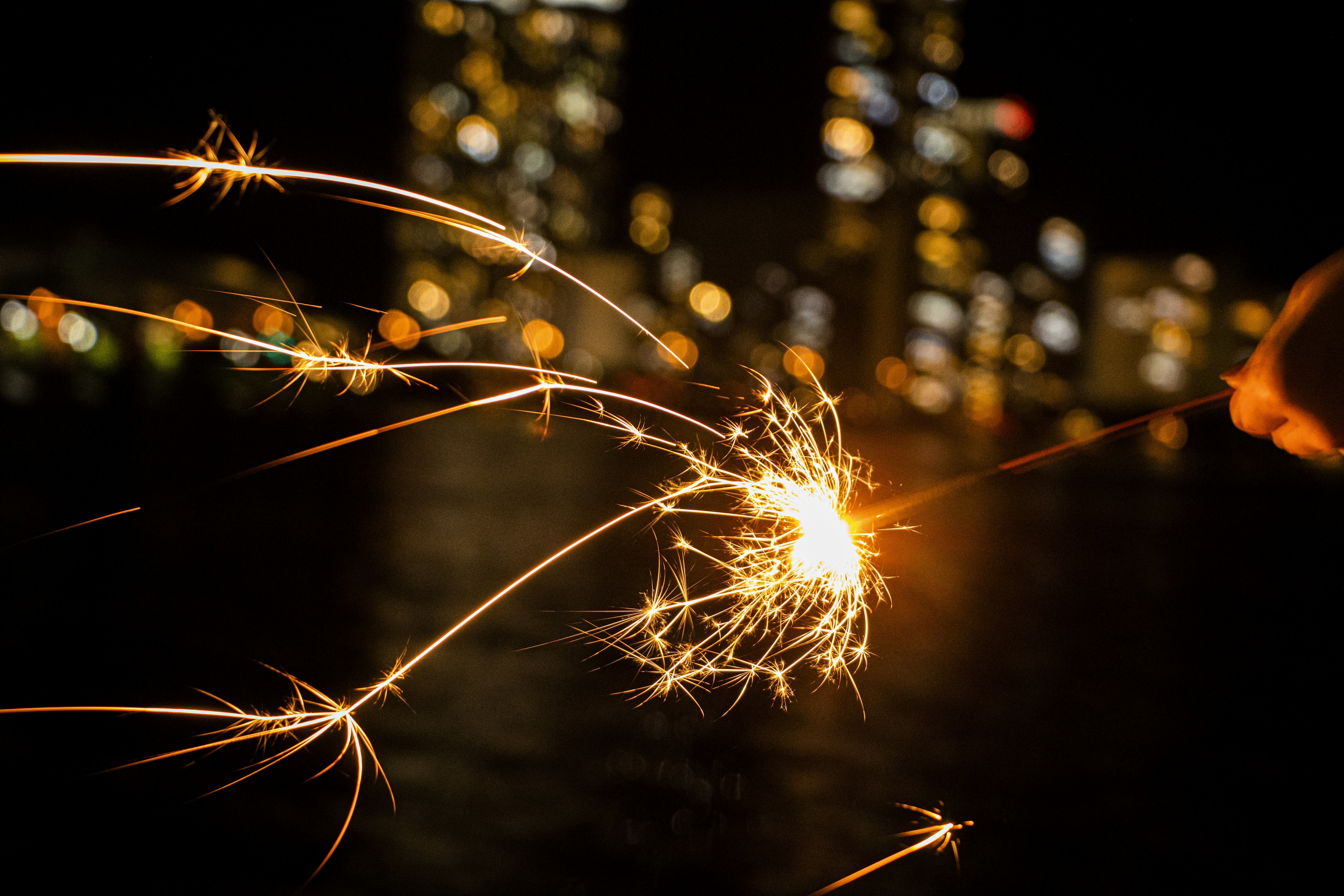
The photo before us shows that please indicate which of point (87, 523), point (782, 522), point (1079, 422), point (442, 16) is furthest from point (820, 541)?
point (442, 16)

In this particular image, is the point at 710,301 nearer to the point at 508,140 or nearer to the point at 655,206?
the point at 655,206

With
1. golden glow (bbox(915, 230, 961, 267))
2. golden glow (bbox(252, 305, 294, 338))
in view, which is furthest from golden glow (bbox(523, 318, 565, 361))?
golden glow (bbox(915, 230, 961, 267))

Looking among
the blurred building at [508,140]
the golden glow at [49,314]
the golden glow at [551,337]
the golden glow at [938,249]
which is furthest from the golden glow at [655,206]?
the golden glow at [49,314]

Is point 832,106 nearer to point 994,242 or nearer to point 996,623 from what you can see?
point 994,242

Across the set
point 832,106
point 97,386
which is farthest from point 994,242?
point 97,386

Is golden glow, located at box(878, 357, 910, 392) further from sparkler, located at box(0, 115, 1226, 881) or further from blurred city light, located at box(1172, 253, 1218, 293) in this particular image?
sparkler, located at box(0, 115, 1226, 881)
